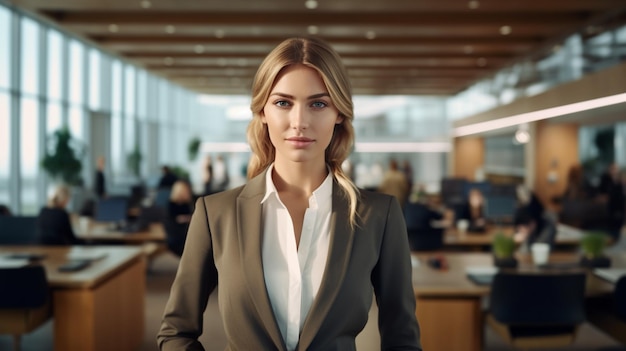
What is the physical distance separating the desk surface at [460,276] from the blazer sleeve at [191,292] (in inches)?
110

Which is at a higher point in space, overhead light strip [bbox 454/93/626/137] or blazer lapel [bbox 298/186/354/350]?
overhead light strip [bbox 454/93/626/137]

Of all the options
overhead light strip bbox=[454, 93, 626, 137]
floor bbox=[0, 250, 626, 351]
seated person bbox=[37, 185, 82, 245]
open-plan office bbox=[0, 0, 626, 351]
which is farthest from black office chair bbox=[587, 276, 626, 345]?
seated person bbox=[37, 185, 82, 245]

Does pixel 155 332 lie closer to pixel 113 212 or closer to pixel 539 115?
pixel 113 212

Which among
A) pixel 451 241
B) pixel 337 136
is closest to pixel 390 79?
pixel 451 241

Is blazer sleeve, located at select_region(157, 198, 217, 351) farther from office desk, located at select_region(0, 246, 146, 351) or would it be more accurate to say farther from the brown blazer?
office desk, located at select_region(0, 246, 146, 351)

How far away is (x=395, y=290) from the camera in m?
1.44

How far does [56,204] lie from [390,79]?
1584cm

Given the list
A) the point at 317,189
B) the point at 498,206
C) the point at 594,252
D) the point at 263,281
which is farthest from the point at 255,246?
the point at 498,206

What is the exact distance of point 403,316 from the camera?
145cm

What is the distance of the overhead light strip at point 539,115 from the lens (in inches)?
329

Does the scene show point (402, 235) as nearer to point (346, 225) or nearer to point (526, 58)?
point (346, 225)

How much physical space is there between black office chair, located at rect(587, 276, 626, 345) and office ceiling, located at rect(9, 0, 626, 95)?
6149 mm

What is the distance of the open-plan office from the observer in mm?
4508

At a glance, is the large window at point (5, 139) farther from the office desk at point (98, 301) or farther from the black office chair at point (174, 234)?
the office desk at point (98, 301)
